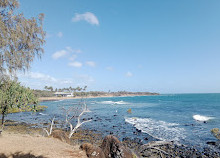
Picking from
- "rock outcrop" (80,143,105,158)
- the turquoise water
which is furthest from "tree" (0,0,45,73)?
the turquoise water

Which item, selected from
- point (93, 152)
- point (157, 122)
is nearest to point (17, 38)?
point (93, 152)

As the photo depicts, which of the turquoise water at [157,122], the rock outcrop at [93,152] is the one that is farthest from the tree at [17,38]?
the turquoise water at [157,122]

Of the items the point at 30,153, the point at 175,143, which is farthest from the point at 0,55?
the point at 175,143

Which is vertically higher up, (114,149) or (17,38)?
(17,38)

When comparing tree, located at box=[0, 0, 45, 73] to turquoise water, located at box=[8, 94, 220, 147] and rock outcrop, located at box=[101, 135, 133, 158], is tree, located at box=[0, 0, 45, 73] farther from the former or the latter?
turquoise water, located at box=[8, 94, 220, 147]

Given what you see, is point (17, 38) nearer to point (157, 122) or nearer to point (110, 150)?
point (110, 150)

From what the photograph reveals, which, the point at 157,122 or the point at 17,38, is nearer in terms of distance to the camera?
the point at 17,38

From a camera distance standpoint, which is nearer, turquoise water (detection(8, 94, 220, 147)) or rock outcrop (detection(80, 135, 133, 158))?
rock outcrop (detection(80, 135, 133, 158))

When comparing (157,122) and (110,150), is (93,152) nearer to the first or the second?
(110,150)

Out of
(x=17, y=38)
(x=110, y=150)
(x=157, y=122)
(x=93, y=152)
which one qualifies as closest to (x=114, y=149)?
(x=110, y=150)

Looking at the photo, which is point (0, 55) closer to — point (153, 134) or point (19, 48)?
point (19, 48)

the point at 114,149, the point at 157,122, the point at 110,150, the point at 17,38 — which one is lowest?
the point at 157,122

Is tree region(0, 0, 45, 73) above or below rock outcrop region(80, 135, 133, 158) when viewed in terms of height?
above

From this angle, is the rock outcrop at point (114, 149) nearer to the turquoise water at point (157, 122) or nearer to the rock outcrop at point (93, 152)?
the rock outcrop at point (93, 152)
